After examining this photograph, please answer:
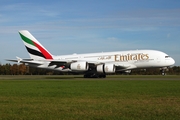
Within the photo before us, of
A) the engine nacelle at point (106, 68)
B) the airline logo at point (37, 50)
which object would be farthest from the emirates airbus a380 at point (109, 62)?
the airline logo at point (37, 50)

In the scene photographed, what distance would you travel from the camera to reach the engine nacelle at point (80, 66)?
1677 inches

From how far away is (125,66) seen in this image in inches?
1699

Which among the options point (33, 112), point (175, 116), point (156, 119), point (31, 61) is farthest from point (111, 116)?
point (31, 61)

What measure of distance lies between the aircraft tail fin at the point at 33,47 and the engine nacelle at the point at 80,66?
6584 mm

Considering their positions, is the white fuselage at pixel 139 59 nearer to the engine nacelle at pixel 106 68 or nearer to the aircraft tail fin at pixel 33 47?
the engine nacelle at pixel 106 68

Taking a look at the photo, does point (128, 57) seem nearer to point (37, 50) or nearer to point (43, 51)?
point (43, 51)

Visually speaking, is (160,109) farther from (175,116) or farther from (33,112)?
(33,112)

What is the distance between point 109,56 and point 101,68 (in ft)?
10.2

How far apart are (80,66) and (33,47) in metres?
9.52

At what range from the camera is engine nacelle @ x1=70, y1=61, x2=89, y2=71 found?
42.6 metres

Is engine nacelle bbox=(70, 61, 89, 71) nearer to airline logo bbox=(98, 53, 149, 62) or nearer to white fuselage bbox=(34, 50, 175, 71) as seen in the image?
white fuselage bbox=(34, 50, 175, 71)

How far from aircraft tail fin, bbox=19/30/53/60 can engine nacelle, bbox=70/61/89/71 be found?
21.6 ft

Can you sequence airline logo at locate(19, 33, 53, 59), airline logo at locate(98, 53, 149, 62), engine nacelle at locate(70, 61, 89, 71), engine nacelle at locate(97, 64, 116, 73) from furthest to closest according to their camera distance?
airline logo at locate(19, 33, 53, 59) < engine nacelle at locate(70, 61, 89, 71) < airline logo at locate(98, 53, 149, 62) < engine nacelle at locate(97, 64, 116, 73)

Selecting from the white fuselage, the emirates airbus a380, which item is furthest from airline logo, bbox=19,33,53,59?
the white fuselage
